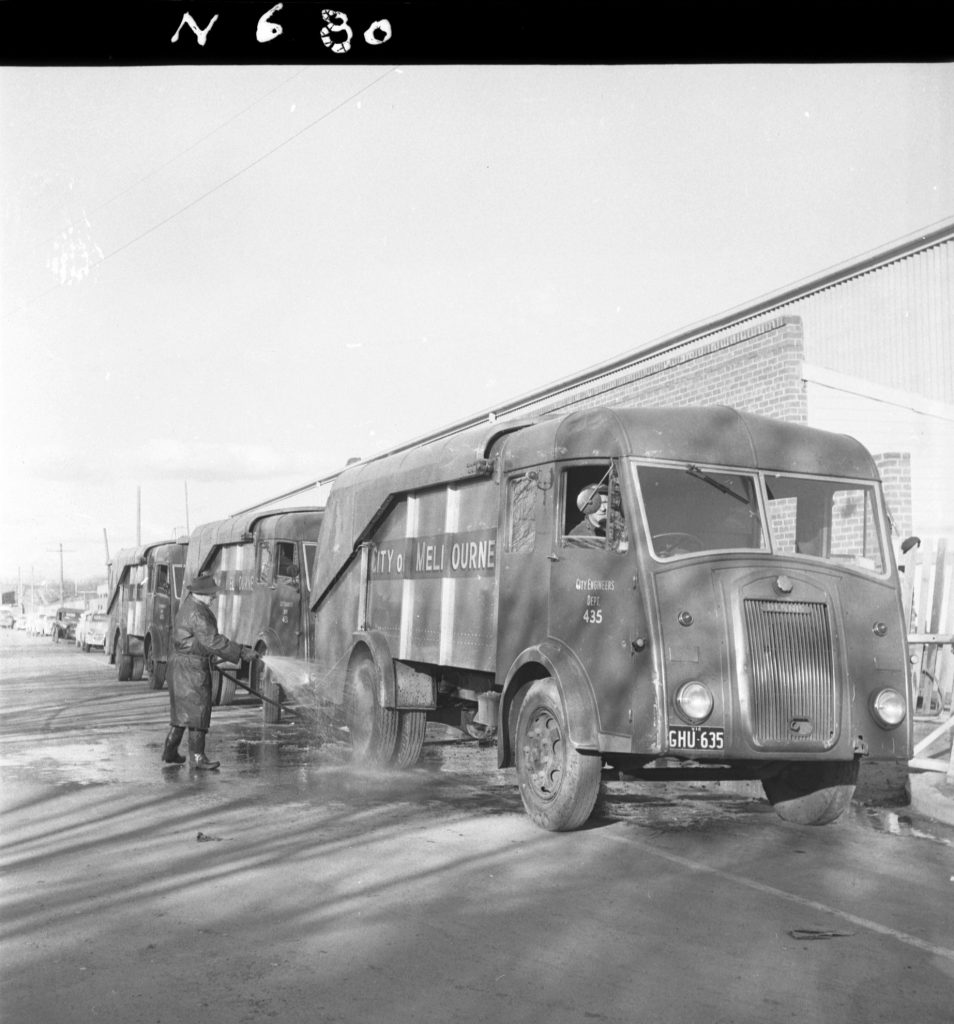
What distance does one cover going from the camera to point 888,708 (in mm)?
7863

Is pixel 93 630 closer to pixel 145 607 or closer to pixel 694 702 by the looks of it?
pixel 145 607

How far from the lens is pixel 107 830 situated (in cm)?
801

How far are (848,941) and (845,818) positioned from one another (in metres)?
3.71

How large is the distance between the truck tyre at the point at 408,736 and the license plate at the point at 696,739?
4313 mm

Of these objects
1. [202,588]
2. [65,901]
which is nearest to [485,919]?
[65,901]

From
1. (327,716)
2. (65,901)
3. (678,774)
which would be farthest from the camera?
(327,716)

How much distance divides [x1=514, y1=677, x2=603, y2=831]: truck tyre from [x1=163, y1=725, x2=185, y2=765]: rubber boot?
4.01 m

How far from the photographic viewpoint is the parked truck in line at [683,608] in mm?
7547

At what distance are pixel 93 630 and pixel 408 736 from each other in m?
32.4

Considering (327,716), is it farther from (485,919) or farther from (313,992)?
Result: (313,992)

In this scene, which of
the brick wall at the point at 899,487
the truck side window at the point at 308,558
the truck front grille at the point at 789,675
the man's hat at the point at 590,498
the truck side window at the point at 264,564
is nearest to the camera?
the truck front grille at the point at 789,675

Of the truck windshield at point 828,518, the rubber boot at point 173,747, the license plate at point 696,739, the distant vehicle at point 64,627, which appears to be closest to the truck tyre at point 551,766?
the license plate at point 696,739

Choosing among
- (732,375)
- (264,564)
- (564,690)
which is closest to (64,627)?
(264,564)

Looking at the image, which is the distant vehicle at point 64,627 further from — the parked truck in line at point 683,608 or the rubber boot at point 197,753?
the parked truck in line at point 683,608
